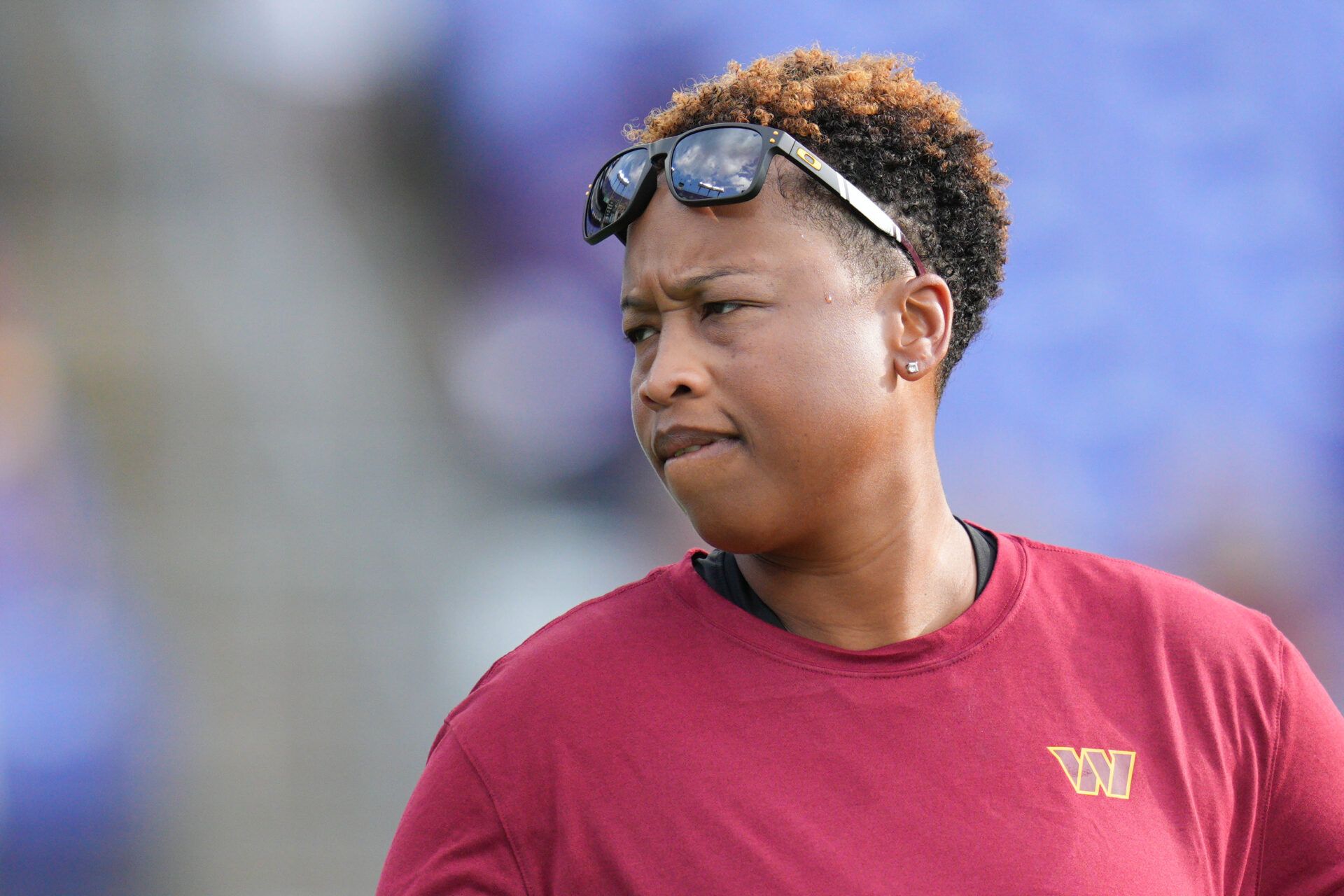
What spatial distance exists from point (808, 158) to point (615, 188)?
263mm

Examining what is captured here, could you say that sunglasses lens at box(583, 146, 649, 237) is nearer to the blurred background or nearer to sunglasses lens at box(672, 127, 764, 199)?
sunglasses lens at box(672, 127, 764, 199)

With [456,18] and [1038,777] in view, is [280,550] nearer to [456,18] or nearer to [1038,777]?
[456,18]

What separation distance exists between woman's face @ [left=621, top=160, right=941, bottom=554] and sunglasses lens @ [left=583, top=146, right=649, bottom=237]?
0.08 meters

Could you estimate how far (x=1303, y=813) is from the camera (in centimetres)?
148

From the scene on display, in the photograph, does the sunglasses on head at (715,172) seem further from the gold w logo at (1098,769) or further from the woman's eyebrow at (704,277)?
the gold w logo at (1098,769)

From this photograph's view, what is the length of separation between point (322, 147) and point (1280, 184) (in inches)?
117

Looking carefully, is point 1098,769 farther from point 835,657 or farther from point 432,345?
point 432,345

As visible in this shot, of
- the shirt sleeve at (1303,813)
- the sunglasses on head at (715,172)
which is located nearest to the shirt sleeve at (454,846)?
the sunglasses on head at (715,172)

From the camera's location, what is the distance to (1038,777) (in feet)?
4.55

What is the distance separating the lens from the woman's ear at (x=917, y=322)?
1546mm

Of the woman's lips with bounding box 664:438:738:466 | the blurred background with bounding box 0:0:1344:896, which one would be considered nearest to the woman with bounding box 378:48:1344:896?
the woman's lips with bounding box 664:438:738:466

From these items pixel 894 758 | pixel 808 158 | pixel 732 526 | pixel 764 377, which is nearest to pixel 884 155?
pixel 808 158

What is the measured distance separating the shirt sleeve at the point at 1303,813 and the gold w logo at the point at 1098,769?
0.70 feet

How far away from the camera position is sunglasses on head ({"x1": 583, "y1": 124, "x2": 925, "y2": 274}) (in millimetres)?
1479
